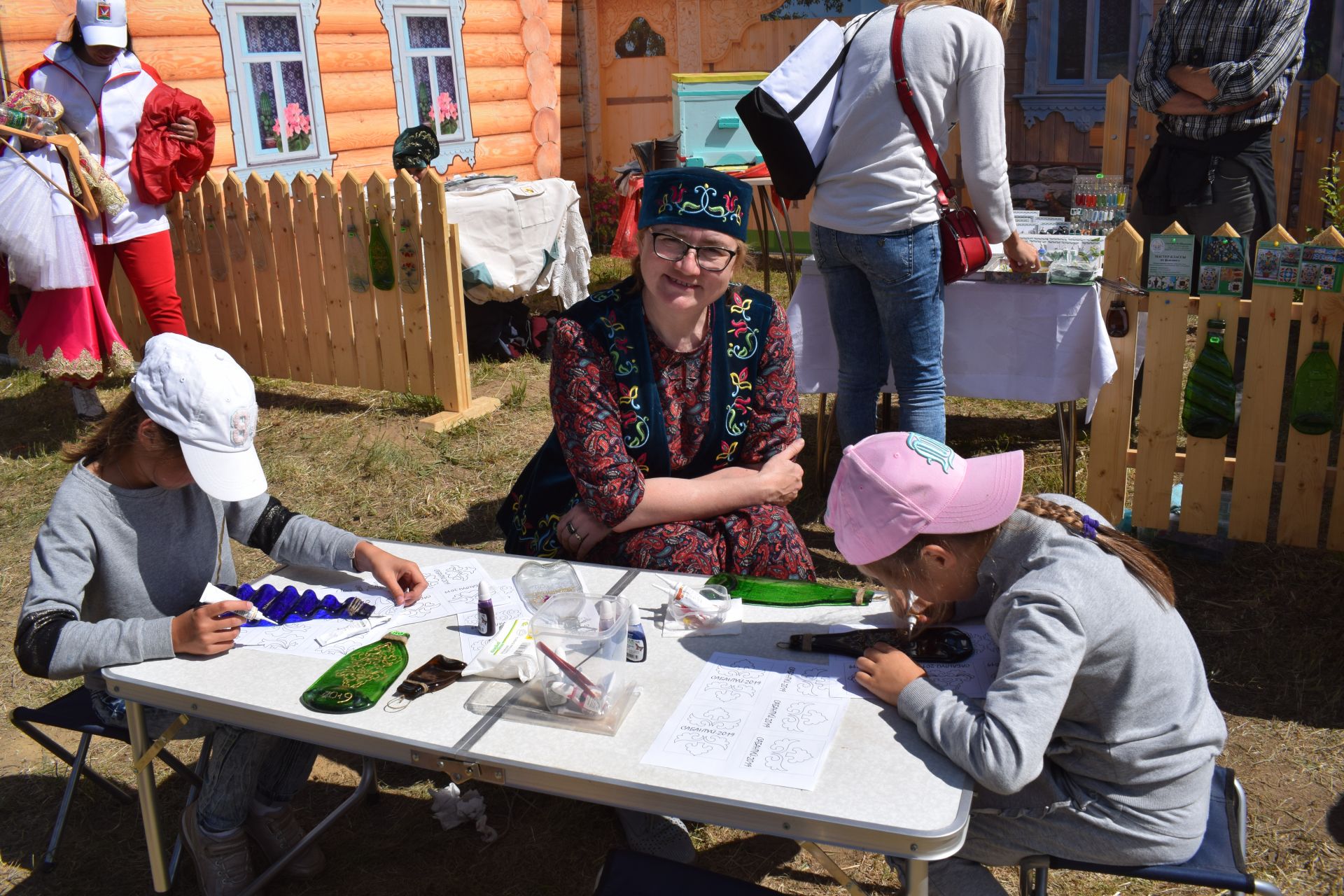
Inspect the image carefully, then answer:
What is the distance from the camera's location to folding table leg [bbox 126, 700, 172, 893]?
2.16 m

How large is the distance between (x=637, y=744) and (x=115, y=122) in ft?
17.0

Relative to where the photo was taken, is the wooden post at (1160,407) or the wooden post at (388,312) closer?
the wooden post at (1160,407)

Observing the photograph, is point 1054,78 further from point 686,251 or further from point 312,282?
point 686,251

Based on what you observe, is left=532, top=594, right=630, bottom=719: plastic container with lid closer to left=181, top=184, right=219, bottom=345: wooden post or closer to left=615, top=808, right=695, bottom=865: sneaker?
left=615, top=808, right=695, bottom=865: sneaker

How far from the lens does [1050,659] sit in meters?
1.70

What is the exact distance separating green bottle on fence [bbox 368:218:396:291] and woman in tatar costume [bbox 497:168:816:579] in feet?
10.3

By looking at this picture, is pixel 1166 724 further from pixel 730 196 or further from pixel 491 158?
pixel 491 158

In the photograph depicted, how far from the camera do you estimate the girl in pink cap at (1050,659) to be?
1.75 metres

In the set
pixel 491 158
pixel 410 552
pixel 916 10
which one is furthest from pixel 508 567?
pixel 491 158

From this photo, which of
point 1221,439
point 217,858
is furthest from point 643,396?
point 1221,439

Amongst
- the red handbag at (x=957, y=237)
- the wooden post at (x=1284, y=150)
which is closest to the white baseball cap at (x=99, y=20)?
the red handbag at (x=957, y=237)

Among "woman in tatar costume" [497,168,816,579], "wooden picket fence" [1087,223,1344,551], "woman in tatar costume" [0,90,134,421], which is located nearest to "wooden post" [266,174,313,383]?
"woman in tatar costume" [0,90,134,421]

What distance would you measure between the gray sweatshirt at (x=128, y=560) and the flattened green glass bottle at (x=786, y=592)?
0.87m

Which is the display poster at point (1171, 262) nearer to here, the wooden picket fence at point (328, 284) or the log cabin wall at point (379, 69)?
the wooden picket fence at point (328, 284)
